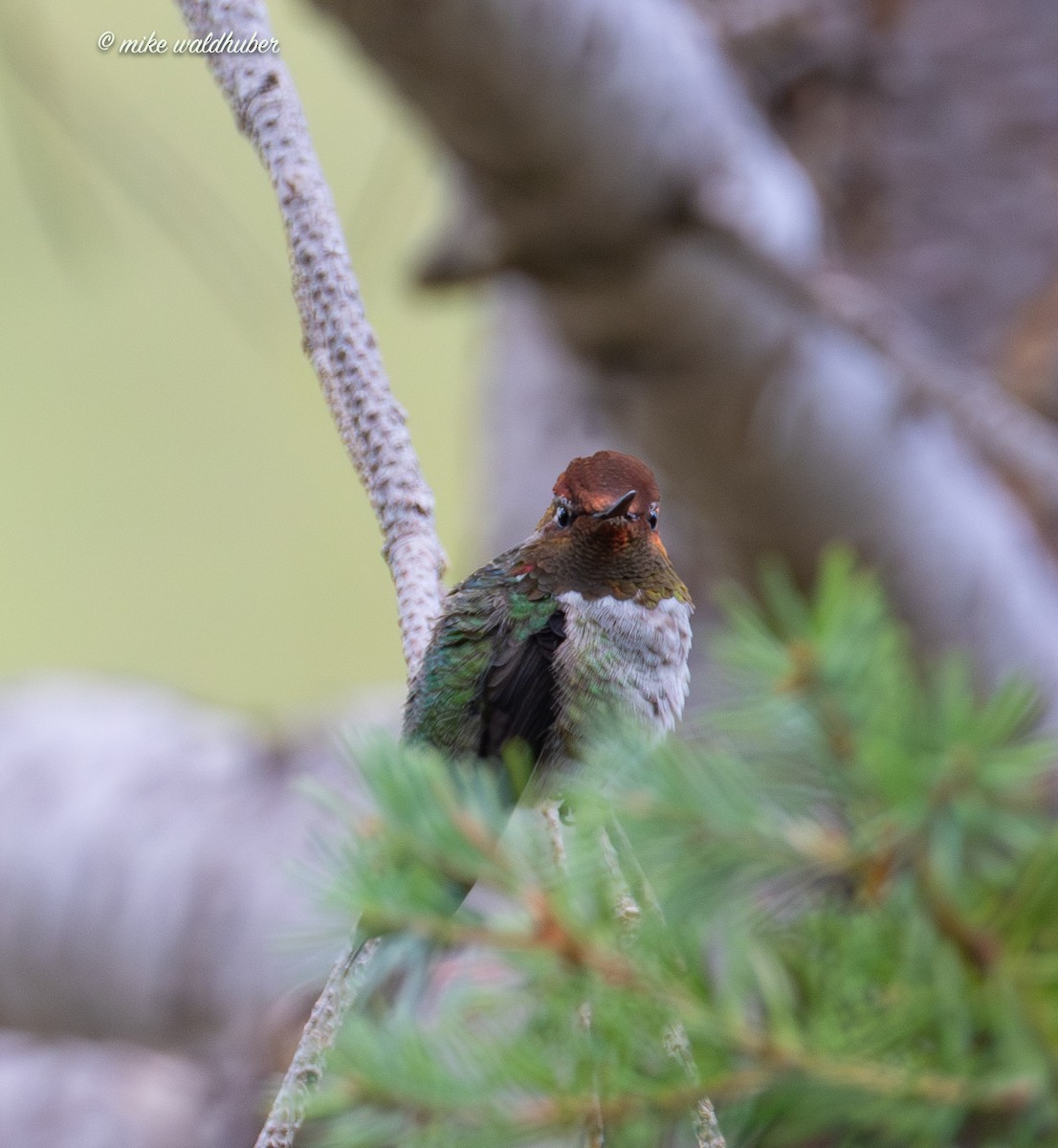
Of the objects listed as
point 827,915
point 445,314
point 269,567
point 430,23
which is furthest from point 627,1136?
point 445,314

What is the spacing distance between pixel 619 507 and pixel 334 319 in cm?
15

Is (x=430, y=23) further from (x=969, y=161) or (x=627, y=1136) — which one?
(x=969, y=161)

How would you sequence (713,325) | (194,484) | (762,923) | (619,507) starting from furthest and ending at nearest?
(194,484) < (713,325) < (619,507) < (762,923)

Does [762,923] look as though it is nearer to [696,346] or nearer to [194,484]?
Answer: [696,346]

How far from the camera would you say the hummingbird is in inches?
23.6

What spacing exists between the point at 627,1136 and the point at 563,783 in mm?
85

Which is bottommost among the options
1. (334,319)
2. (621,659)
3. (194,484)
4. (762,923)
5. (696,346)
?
(762,923)

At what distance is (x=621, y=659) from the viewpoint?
→ 609 millimetres

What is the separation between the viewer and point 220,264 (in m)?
1.69

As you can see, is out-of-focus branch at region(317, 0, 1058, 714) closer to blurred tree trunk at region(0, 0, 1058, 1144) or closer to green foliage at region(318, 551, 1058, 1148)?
blurred tree trunk at region(0, 0, 1058, 1144)

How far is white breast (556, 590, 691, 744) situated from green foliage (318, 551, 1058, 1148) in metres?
0.28

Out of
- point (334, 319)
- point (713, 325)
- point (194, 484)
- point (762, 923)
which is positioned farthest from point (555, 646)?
point (194, 484)

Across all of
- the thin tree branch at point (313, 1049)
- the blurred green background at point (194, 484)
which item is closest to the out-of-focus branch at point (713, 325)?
the thin tree branch at point (313, 1049)

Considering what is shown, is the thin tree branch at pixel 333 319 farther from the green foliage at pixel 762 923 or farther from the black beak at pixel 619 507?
the green foliage at pixel 762 923
